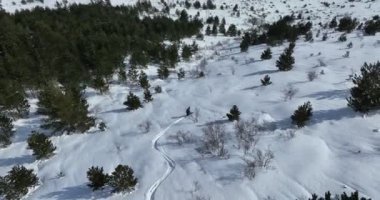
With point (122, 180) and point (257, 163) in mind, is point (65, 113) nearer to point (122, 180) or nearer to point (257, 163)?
point (122, 180)

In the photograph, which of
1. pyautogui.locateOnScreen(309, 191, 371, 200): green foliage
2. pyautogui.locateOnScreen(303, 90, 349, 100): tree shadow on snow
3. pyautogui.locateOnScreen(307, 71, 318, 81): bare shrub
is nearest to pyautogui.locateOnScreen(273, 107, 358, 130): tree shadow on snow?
pyautogui.locateOnScreen(303, 90, 349, 100): tree shadow on snow

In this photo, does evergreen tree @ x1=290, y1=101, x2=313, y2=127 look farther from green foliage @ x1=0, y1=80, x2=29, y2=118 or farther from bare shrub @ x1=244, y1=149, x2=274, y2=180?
green foliage @ x1=0, y1=80, x2=29, y2=118

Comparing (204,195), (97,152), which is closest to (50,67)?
(97,152)

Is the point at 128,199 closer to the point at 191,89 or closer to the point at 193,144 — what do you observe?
the point at 193,144

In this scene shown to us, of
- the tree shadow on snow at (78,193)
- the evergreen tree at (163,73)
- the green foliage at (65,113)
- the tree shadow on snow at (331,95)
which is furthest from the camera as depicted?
the evergreen tree at (163,73)

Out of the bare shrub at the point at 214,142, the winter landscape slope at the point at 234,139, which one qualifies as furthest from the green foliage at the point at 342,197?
the bare shrub at the point at 214,142

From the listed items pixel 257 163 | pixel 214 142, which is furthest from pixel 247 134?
pixel 257 163

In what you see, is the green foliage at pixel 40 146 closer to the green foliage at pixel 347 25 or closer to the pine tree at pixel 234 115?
the pine tree at pixel 234 115
